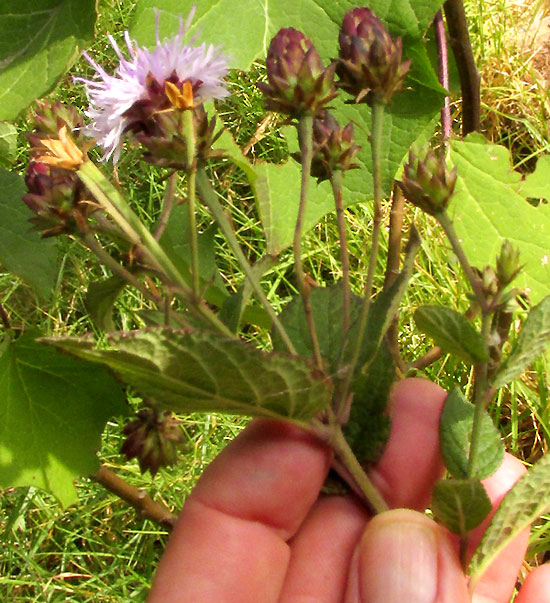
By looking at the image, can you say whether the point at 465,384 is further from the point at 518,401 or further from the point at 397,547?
the point at 397,547

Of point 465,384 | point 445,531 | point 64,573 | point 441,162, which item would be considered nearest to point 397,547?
point 445,531

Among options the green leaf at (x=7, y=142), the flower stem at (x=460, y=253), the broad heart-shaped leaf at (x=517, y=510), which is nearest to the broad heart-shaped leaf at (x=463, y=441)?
the broad heart-shaped leaf at (x=517, y=510)

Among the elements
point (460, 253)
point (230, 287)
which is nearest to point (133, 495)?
point (460, 253)

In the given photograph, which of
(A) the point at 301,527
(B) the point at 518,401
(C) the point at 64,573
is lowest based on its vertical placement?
(C) the point at 64,573

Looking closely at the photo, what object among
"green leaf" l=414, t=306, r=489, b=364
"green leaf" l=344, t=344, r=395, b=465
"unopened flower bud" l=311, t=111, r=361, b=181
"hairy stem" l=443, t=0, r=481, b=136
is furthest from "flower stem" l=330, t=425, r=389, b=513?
"hairy stem" l=443, t=0, r=481, b=136

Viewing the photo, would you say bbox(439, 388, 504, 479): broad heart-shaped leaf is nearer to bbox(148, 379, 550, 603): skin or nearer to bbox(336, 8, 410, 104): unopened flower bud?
bbox(148, 379, 550, 603): skin

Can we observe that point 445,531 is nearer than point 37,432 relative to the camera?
Yes

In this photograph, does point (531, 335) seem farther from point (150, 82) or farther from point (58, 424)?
point (58, 424)
